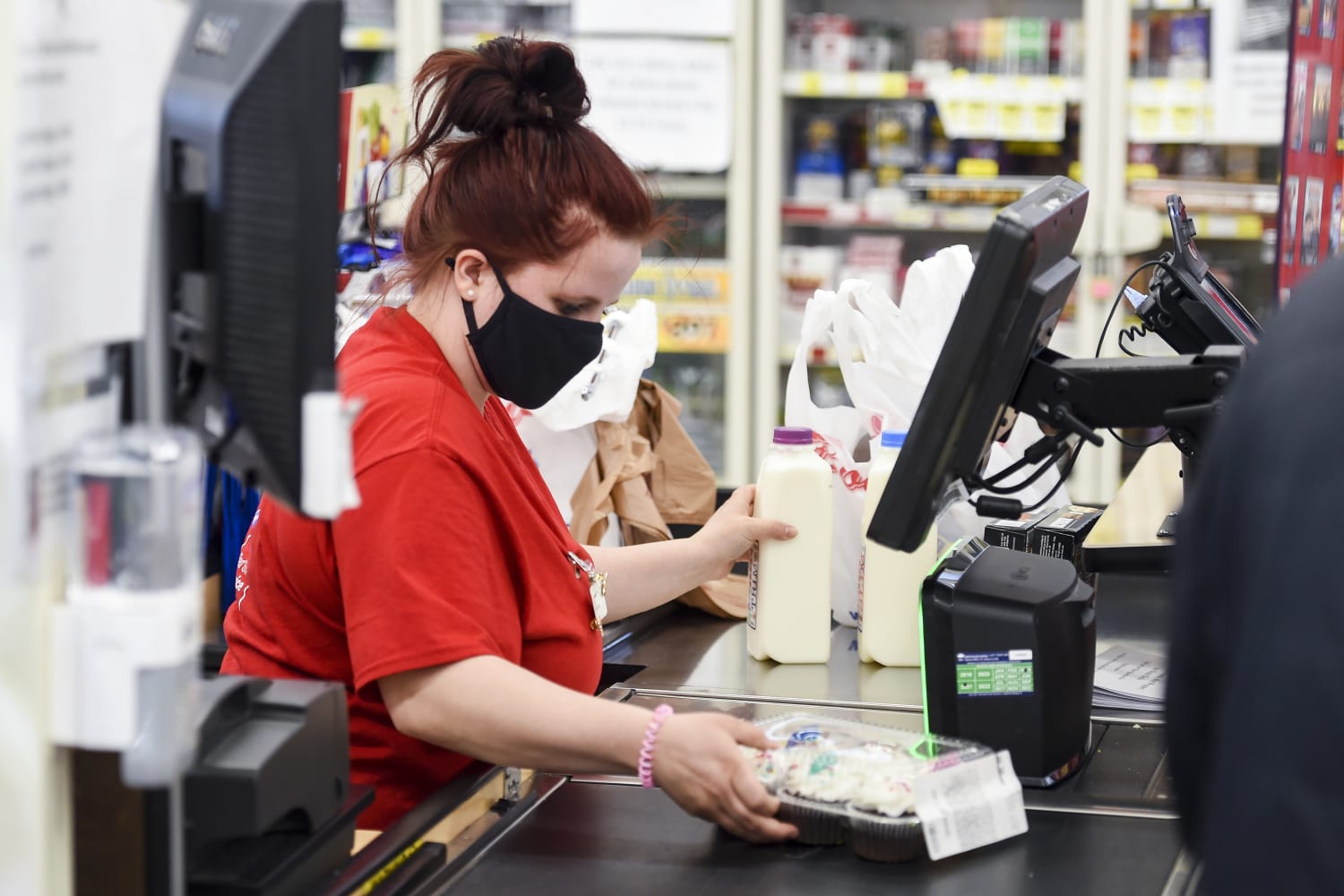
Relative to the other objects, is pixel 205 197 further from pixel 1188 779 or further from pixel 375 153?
pixel 375 153

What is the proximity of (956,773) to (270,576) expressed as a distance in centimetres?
70

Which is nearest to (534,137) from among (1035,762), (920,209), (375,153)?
(1035,762)

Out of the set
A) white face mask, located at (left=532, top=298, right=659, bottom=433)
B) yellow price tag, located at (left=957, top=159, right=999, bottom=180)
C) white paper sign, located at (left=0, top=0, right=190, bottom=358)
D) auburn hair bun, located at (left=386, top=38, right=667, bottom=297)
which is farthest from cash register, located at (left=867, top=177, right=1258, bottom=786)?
yellow price tag, located at (left=957, top=159, right=999, bottom=180)

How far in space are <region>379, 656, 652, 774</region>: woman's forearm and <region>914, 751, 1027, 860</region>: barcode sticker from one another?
26 cm

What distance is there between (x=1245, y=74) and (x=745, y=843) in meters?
3.69

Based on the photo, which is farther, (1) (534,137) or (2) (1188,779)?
(1) (534,137)

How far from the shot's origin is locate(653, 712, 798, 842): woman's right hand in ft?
4.07

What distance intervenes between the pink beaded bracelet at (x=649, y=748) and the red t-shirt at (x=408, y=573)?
0.16 m

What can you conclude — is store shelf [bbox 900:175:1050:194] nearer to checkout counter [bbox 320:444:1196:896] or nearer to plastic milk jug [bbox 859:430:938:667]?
plastic milk jug [bbox 859:430:938:667]

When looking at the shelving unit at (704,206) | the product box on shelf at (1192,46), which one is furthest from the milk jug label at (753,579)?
the product box on shelf at (1192,46)

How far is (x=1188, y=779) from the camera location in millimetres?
821

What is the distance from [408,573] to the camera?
1.30 meters

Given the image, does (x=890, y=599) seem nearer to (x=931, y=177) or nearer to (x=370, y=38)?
(x=931, y=177)

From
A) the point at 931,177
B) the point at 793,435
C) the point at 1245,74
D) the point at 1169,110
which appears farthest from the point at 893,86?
the point at 793,435
